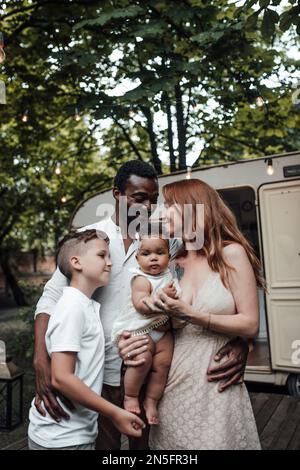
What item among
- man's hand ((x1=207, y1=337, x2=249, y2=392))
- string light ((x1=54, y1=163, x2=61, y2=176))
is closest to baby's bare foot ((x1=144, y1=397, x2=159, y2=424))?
man's hand ((x1=207, y1=337, x2=249, y2=392))

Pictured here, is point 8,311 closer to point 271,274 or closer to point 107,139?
point 107,139

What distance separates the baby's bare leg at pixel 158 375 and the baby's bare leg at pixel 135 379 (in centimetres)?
3

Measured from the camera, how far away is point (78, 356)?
5.76ft

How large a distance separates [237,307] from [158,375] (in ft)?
1.46

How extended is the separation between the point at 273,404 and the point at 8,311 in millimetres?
13931

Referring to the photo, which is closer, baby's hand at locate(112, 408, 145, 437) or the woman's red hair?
baby's hand at locate(112, 408, 145, 437)

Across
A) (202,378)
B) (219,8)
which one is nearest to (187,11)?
(219,8)

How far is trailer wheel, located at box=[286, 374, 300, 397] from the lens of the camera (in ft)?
17.4

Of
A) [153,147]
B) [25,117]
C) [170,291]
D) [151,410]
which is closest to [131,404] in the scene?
[151,410]

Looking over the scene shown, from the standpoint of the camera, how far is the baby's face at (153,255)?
195cm

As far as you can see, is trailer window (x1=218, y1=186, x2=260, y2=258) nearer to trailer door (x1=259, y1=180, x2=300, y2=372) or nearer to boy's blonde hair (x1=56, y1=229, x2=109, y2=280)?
trailer door (x1=259, y1=180, x2=300, y2=372)

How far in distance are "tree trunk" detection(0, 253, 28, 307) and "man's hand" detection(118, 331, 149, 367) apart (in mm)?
16055

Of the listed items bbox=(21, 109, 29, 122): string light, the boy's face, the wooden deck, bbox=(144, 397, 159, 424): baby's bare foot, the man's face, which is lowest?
the wooden deck

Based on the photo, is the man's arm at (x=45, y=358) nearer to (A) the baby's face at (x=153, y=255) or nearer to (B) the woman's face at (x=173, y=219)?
(A) the baby's face at (x=153, y=255)
